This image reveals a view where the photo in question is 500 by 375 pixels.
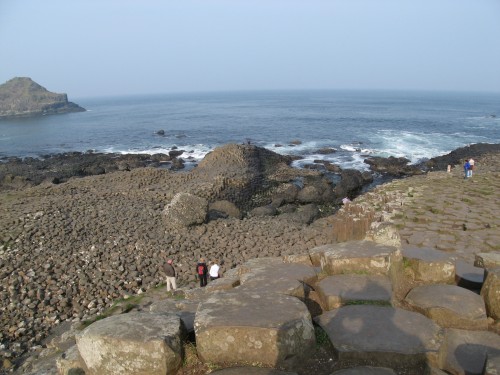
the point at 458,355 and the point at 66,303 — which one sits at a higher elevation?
the point at 458,355

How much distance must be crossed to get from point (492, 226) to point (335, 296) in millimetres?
8709

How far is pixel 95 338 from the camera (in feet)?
12.7

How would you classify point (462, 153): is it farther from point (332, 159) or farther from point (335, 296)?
point (335, 296)

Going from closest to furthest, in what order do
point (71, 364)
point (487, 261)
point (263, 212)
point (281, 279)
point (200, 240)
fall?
point (71, 364) → point (281, 279) → point (487, 261) → point (200, 240) → point (263, 212)

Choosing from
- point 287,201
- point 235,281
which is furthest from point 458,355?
Answer: point 287,201

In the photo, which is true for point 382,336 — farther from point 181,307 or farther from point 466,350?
point 181,307

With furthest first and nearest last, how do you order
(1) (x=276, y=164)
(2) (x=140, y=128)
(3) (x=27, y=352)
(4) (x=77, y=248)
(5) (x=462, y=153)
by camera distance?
1. (2) (x=140, y=128)
2. (5) (x=462, y=153)
3. (1) (x=276, y=164)
4. (4) (x=77, y=248)
5. (3) (x=27, y=352)

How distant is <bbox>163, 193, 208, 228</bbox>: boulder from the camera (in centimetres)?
1681

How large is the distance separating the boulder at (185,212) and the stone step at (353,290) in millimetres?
12102

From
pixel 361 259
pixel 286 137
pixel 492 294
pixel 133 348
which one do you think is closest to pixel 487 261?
pixel 492 294

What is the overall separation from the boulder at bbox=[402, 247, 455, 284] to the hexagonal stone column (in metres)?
2.72

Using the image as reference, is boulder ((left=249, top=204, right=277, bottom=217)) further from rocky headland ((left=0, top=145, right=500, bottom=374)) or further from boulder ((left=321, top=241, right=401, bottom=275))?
boulder ((left=321, top=241, right=401, bottom=275))

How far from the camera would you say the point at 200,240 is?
15.8 m

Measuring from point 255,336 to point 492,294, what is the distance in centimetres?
326
